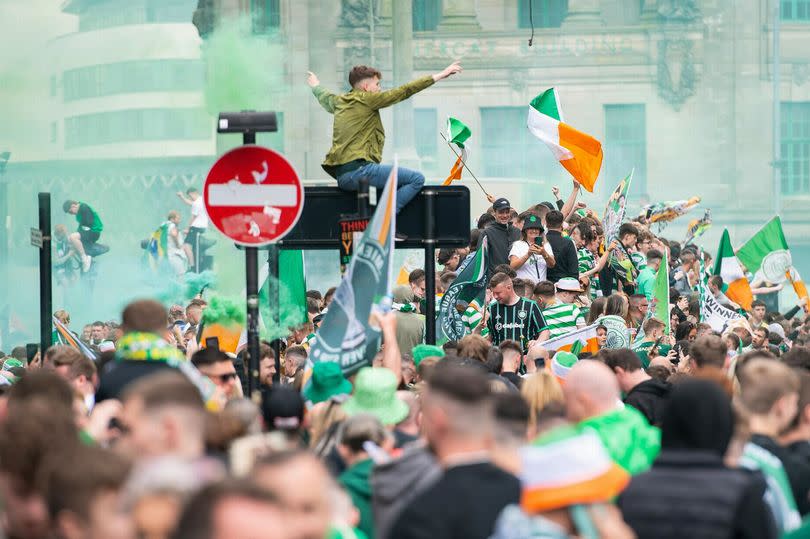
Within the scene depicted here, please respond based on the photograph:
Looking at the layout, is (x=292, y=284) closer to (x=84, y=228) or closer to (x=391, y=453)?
(x=391, y=453)

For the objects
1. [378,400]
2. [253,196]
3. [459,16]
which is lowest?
[378,400]

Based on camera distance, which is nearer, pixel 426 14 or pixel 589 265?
pixel 589 265

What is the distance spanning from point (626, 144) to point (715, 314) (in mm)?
35170

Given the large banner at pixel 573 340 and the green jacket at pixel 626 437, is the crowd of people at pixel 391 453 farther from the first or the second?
the large banner at pixel 573 340

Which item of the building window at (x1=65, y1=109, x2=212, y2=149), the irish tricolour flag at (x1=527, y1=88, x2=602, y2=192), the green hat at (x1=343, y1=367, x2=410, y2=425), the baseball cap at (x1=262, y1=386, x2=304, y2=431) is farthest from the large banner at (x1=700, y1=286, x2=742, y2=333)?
the building window at (x1=65, y1=109, x2=212, y2=149)

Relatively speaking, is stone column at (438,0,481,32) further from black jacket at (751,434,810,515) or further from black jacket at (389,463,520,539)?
black jacket at (389,463,520,539)

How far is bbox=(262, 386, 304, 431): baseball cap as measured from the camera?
6.62 m

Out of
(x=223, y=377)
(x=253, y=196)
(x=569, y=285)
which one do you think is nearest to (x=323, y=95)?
(x=253, y=196)

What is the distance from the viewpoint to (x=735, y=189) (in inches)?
1993

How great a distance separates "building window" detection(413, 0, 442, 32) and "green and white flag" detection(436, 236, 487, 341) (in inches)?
1462

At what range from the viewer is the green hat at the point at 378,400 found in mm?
7094

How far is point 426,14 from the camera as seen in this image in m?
50.9

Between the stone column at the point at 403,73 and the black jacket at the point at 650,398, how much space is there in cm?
3482

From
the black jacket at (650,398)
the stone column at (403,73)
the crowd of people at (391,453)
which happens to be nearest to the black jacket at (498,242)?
the black jacket at (650,398)
